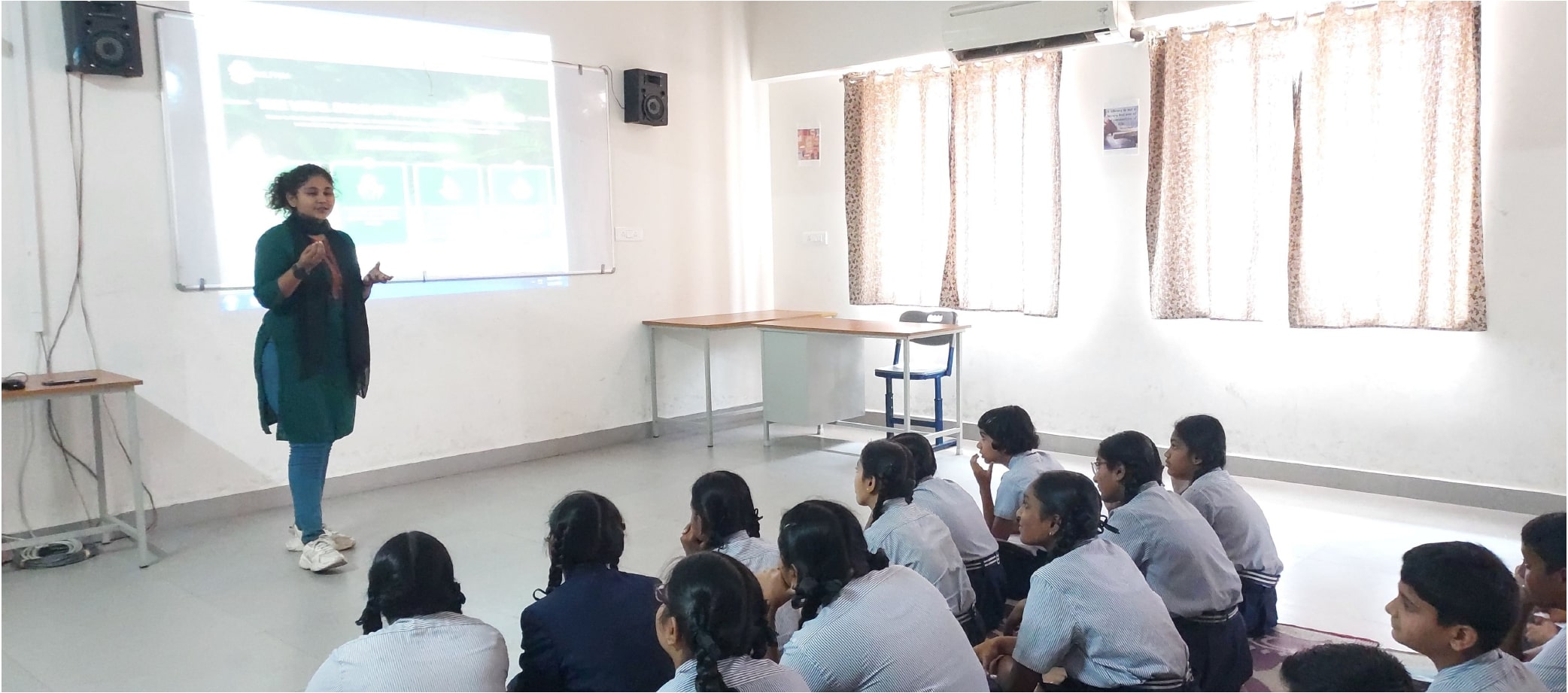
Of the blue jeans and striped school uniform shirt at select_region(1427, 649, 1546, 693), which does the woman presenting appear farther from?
striped school uniform shirt at select_region(1427, 649, 1546, 693)

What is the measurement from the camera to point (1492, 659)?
57.7 inches

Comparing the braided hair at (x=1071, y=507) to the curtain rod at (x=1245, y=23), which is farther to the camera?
the curtain rod at (x=1245, y=23)

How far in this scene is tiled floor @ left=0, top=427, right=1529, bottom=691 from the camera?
9.39ft

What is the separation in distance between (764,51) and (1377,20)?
11.6 ft

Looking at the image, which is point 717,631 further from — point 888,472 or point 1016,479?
point 1016,479

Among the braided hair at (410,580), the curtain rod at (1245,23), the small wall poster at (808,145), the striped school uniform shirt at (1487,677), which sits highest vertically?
the curtain rod at (1245,23)

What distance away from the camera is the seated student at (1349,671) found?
129 cm

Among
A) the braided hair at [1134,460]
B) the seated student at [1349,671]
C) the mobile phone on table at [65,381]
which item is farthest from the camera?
the mobile phone on table at [65,381]

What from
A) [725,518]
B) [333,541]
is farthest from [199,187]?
[725,518]

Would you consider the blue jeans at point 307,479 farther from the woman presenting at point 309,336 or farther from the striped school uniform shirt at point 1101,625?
the striped school uniform shirt at point 1101,625

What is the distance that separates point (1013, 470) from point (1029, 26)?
3.15 meters

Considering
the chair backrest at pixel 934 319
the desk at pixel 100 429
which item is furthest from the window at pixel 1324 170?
the desk at pixel 100 429

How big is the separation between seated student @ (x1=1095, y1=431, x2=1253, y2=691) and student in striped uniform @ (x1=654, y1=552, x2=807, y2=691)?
1.18m

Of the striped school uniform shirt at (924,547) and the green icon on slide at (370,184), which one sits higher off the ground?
the green icon on slide at (370,184)
